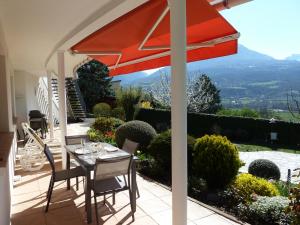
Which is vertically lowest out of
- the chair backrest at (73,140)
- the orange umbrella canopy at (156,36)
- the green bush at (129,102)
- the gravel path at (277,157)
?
the gravel path at (277,157)

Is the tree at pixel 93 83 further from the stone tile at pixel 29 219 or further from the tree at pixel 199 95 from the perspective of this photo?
the stone tile at pixel 29 219

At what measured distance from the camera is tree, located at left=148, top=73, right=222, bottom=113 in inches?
979

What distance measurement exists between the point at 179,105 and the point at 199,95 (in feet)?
71.4

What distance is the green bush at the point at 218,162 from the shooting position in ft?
Result: 21.9

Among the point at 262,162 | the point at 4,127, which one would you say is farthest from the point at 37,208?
the point at 262,162

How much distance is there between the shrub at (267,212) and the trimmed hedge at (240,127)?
12.7 m

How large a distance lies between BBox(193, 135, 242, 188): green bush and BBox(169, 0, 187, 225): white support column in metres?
2.98

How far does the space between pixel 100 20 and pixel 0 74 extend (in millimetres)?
3261

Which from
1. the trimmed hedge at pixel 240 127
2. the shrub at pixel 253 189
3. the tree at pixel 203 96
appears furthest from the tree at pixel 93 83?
the shrub at pixel 253 189

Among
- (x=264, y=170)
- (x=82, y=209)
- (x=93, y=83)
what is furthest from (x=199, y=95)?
(x=82, y=209)

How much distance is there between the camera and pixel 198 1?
3758 millimetres

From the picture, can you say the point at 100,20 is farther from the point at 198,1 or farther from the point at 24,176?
the point at 24,176

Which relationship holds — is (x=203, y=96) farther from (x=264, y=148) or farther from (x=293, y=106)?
(x=293, y=106)

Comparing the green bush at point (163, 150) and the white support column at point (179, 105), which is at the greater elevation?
the white support column at point (179, 105)
